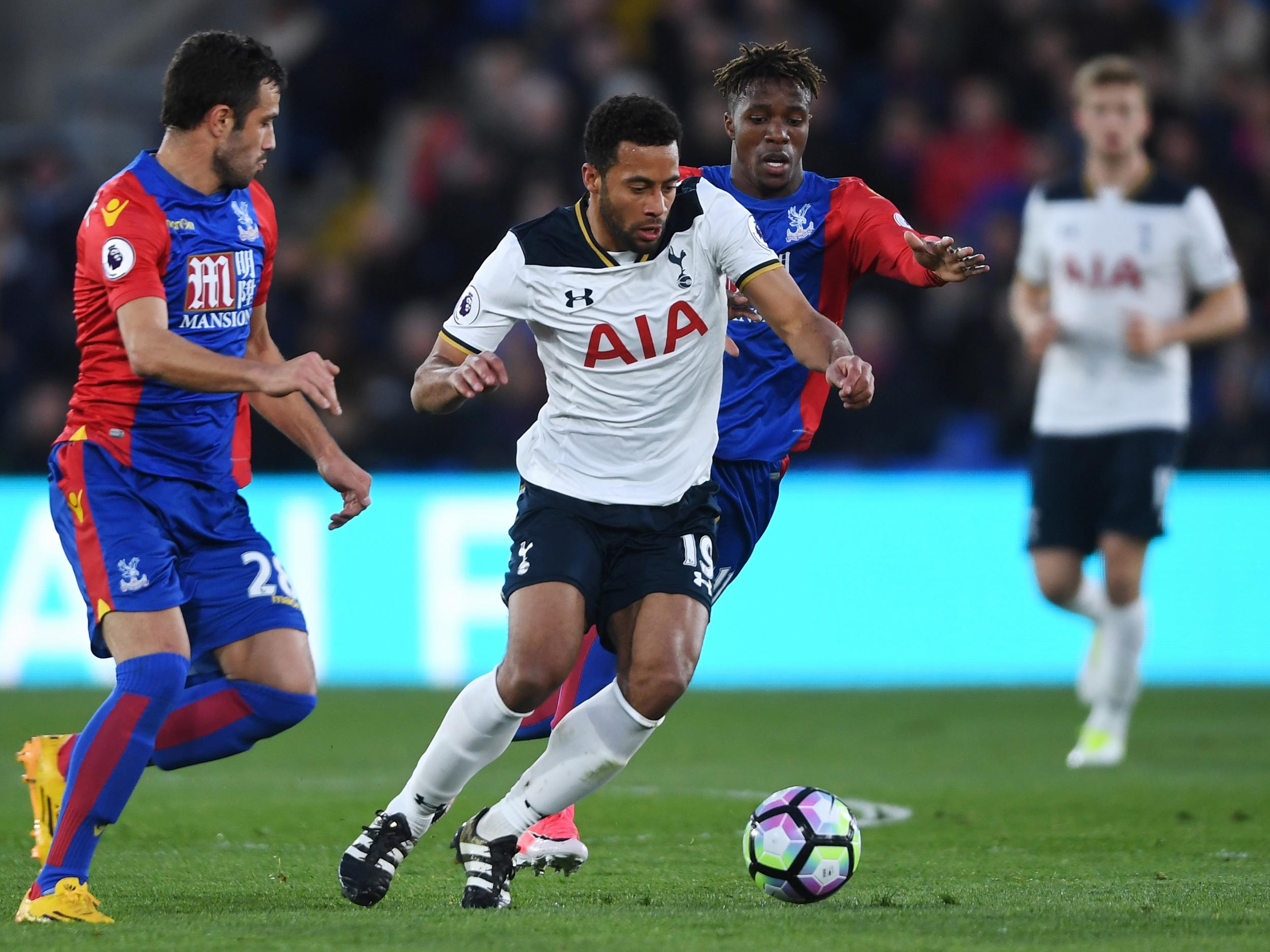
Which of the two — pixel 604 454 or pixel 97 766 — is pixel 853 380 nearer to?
pixel 604 454

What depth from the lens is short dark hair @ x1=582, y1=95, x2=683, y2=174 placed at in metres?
4.89

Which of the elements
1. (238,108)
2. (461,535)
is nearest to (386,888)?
(238,108)

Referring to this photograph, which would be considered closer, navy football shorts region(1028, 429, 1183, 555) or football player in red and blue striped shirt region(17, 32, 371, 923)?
football player in red and blue striped shirt region(17, 32, 371, 923)

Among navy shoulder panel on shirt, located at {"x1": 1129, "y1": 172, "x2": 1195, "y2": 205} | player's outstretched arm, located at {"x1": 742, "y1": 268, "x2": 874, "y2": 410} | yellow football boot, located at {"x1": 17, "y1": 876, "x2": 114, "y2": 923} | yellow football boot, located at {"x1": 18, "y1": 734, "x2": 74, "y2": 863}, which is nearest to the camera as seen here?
yellow football boot, located at {"x1": 17, "y1": 876, "x2": 114, "y2": 923}

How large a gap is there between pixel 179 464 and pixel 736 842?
221 cm

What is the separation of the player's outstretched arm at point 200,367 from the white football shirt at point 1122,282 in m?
4.87

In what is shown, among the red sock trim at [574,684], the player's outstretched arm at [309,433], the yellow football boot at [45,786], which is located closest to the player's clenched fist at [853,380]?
the player's outstretched arm at [309,433]

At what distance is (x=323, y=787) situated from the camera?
7523 mm

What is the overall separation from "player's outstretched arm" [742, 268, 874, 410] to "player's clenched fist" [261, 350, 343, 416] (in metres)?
1.17

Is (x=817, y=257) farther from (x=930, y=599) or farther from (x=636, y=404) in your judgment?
(x=930, y=599)

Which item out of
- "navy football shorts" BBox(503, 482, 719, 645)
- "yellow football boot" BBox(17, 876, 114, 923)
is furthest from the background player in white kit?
"yellow football boot" BBox(17, 876, 114, 923)

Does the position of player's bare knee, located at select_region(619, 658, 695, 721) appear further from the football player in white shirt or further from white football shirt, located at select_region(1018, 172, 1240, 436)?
white football shirt, located at select_region(1018, 172, 1240, 436)

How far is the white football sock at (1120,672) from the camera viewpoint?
8.45m

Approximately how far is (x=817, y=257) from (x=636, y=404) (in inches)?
39.5
